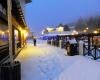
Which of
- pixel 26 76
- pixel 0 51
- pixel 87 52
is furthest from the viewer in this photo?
pixel 87 52

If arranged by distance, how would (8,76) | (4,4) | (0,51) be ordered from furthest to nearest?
(4,4)
(0,51)
(8,76)

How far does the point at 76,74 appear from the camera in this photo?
8.55 m

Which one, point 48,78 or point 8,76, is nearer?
point 8,76

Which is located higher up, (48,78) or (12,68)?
(12,68)

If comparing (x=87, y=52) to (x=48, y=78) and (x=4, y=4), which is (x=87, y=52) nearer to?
(x=4, y=4)

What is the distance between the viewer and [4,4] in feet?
37.8

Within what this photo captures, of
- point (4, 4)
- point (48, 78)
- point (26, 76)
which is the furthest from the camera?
point (4, 4)

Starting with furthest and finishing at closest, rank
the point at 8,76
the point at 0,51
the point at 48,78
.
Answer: the point at 0,51
the point at 48,78
the point at 8,76

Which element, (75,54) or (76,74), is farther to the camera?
(75,54)

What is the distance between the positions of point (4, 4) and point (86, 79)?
5916 millimetres

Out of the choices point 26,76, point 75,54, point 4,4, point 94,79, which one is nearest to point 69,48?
point 75,54

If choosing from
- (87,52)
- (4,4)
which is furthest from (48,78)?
(87,52)

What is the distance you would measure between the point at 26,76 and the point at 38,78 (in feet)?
2.26

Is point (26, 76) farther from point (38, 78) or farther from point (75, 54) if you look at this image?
point (75, 54)
